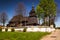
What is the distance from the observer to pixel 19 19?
77.0 m

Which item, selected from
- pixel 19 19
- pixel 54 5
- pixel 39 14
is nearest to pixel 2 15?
pixel 19 19

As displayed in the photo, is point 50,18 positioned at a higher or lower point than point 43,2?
lower

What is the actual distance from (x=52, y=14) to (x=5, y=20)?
85.9ft

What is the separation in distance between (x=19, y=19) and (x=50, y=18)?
23.3m

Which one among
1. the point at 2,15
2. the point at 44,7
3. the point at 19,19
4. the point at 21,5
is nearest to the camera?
the point at 44,7

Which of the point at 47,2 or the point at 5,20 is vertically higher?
the point at 47,2

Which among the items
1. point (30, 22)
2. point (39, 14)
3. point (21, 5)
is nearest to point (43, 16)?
point (39, 14)

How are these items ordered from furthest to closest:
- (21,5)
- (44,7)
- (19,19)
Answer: (19,19), (21,5), (44,7)

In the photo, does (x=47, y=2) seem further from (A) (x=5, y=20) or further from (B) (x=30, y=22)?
(A) (x=5, y=20)

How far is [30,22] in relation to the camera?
241 ft

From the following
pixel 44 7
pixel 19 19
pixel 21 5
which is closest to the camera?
pixel 44 7

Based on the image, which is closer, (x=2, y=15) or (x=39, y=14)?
(x=39, y=14)

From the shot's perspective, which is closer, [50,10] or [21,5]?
[50,10]

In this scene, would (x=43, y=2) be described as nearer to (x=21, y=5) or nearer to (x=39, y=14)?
(x=39, y=14)
